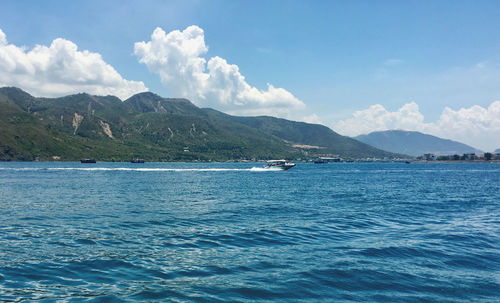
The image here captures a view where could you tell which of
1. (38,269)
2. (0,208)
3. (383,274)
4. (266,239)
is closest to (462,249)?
(383,274)

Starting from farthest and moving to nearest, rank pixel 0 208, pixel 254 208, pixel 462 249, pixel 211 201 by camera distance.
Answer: pixel 211 201, pixel 254 208, pixel 0 208, pixel 462 249

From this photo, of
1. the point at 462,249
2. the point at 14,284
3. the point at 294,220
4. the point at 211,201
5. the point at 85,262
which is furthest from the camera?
the point at 211,201

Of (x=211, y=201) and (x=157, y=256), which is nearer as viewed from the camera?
(x=157, y=256)

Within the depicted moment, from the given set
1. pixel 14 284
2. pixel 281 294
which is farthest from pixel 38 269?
pixel 281 294

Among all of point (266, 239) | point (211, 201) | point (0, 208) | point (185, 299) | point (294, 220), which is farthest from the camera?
point (211, 201)

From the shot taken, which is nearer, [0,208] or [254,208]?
[0,208]

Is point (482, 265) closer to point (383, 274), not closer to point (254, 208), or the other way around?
point (383, 274)

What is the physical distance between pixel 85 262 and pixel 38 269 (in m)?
2.77

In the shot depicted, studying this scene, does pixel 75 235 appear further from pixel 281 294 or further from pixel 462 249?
pixel 462 249

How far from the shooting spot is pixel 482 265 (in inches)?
936

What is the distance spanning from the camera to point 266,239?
3055 centimetres

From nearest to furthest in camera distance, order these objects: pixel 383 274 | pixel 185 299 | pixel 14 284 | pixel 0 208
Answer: pixel 185 299
pixel 14 284
pixel 383 274
pixel 0 208

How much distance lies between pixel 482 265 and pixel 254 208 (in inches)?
1273

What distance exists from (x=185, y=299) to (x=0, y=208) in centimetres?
4593
